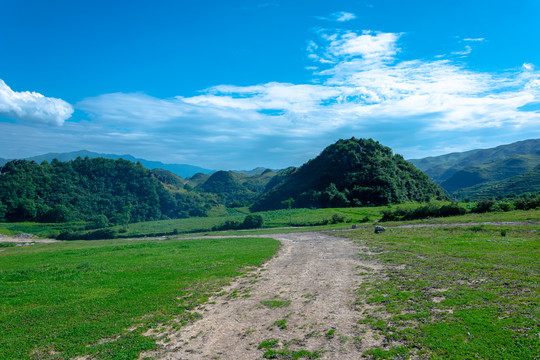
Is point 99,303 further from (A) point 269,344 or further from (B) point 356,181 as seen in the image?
(B) point 356,181

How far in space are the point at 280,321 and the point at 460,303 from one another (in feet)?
27.6

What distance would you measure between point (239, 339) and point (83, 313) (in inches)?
371

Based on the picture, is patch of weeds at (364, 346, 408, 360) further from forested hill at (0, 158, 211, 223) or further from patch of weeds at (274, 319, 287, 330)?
forested hill at (0, 158, 211, 223)

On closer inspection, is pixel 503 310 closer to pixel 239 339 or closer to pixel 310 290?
pixel 310 290

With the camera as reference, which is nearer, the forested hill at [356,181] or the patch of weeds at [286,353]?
the patch of weeds at [286,353]

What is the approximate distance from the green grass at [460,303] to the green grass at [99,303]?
10085mm

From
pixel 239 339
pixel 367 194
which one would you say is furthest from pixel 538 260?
pixel 367 194

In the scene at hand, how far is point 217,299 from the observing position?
17297mm

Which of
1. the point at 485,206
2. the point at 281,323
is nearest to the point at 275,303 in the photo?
the point at 281,323

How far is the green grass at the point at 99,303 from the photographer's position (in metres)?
11.5

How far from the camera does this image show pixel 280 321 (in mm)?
13102

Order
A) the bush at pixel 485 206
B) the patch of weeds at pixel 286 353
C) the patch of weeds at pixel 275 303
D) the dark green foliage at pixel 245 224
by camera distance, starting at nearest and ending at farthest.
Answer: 1. the patch of weeds at pixel 286 353
2. the patch of weeds at pixel 275 303
3. the bush at pixel 485 206
4. the dark green foliage at pixel 245 224

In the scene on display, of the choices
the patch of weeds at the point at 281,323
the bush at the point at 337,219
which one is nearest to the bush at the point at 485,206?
the bush at the point at 337,219

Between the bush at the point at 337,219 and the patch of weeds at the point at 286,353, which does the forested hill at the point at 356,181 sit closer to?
the bush at the point at 337,219
